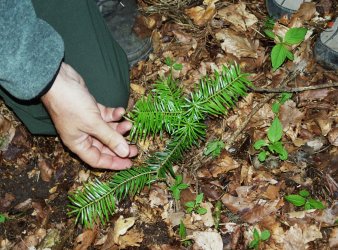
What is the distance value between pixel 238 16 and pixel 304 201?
5.98ft

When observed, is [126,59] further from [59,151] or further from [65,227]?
[65,227]

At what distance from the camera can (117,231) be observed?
2.62m

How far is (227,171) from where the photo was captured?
2703mm

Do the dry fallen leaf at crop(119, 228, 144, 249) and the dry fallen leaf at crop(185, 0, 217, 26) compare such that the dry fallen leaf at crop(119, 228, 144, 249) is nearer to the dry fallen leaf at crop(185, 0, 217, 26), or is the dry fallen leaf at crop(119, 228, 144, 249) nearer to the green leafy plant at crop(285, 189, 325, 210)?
the green leafy plant at crop(285, 189, 325, 210)

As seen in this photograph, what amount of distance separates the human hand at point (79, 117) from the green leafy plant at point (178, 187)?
469 mm

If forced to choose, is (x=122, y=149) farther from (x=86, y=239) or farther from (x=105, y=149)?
(x=86, y=239)

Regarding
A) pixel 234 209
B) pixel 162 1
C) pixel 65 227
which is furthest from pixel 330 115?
pixel 65 227

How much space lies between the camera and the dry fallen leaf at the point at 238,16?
332cm

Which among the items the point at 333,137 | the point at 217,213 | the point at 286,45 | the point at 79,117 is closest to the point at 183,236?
the point at 217,213

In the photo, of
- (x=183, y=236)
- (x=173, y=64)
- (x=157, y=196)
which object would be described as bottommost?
(x=183, y=236)

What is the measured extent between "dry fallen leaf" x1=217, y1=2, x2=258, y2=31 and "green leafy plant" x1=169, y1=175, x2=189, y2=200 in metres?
1.57

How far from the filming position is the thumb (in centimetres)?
230

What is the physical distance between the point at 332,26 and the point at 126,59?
70.9 inches

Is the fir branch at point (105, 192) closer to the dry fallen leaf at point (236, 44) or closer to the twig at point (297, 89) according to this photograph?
the twig at point (297, 89)
